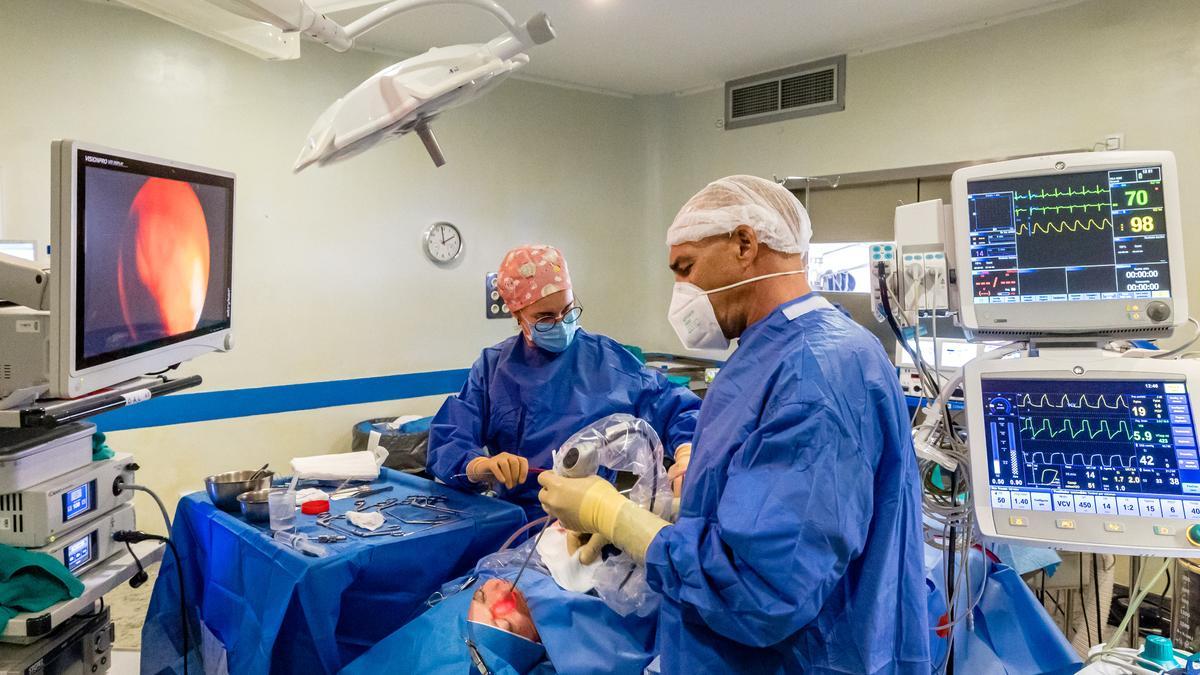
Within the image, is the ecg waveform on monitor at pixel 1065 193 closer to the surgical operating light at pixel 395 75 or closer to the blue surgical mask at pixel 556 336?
the surgical operating light at pixel 395 75

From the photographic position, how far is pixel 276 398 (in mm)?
4000

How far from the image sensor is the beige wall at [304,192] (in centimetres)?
338

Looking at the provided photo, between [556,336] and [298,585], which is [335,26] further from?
[298,585]

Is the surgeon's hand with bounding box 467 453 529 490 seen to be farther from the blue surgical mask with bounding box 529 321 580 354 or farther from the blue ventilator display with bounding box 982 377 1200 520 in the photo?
the blue ventilator display with bounding box 982 377 1200 520

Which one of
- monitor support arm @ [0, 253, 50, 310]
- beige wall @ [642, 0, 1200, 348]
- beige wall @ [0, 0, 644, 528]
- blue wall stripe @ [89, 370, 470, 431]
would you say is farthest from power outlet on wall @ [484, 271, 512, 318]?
monitor support arm @ [0, 253, 50, 310]

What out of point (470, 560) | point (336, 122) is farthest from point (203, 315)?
point (470, 560)

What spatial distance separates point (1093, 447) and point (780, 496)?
0.80 meters

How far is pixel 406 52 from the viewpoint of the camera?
4.40 m

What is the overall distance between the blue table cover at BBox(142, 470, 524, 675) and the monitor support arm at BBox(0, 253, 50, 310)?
0.70m

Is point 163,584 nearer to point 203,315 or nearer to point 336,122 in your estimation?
point 203,315

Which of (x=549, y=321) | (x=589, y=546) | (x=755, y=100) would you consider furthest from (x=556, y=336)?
(x=755, y=100)

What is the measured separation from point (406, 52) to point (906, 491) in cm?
409

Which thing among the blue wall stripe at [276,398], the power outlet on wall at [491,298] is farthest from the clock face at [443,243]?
the blue wall stripe at [276,398]

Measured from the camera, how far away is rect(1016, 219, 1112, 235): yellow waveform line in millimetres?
1481
